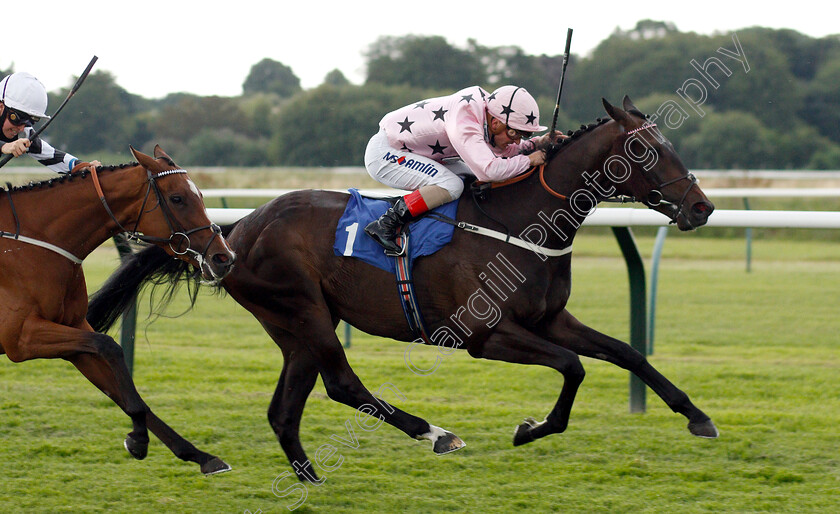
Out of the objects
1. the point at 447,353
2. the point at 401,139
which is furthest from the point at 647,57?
the point at 401,139

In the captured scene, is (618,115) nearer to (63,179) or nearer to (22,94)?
(63,179)

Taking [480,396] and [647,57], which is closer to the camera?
[480,396]

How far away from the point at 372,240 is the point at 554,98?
2066cm

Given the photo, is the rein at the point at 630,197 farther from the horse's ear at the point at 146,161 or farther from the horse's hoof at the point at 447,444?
the horse's ear at the point at 146,161

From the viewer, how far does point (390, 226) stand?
4117 millimetres

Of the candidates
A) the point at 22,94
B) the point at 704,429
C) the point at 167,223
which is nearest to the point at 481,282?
the point at 704,429

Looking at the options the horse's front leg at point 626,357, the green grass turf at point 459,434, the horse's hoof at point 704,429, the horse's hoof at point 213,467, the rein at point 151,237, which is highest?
the rein at point 151,237

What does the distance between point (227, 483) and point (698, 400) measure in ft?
9.83

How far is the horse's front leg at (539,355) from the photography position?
384 cm

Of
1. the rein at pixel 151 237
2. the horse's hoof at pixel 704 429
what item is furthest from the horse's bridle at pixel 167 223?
the horse's hoof at pixel 704 429

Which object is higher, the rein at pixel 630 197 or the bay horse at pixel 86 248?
the rein at pixel 630 197

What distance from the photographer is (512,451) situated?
177 inches

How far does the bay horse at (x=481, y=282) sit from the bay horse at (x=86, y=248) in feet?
1.76

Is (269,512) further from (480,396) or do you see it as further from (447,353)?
(447,353)
